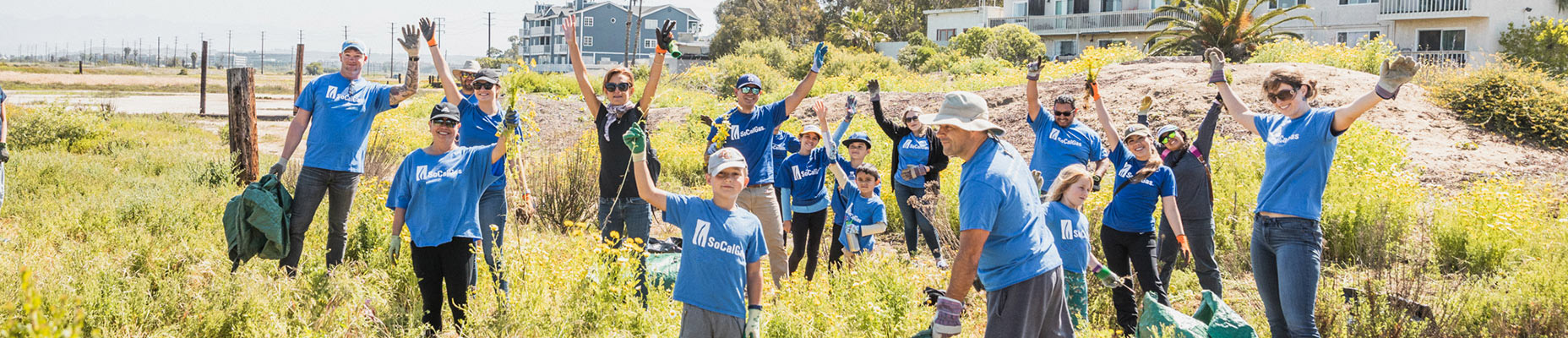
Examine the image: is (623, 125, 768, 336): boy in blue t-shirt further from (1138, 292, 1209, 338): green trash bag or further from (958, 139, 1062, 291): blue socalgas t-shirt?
(1138, 292, 1209, 338): green trash bag

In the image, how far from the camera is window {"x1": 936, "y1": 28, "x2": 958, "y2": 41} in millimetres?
48781

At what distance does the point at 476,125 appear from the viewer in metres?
5.93

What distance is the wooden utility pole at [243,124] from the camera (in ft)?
34.6

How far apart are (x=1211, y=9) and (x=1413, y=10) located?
27.2 feet

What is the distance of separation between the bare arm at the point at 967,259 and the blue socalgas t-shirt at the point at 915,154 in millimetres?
3868

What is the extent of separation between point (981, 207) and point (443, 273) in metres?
2.75

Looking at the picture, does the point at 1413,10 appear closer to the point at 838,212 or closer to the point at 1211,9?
the point at 1211,9

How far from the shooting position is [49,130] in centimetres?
1538

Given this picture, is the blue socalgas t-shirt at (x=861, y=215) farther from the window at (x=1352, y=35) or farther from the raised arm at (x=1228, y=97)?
the window at (x=1352, y=35)

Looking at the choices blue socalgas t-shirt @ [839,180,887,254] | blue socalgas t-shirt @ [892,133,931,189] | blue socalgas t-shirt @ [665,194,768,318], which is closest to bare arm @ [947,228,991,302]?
blue socalgas t-shirt @ [665,194,768,318]

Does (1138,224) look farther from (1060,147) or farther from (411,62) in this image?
(411,62)

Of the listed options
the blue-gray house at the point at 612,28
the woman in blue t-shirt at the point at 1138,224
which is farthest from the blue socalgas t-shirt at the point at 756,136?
the blue-gray house at the point at 612,28

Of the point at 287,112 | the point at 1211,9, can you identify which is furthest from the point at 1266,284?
the point at 287,112

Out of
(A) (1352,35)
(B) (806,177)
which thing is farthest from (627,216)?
(A) (1352,35)
